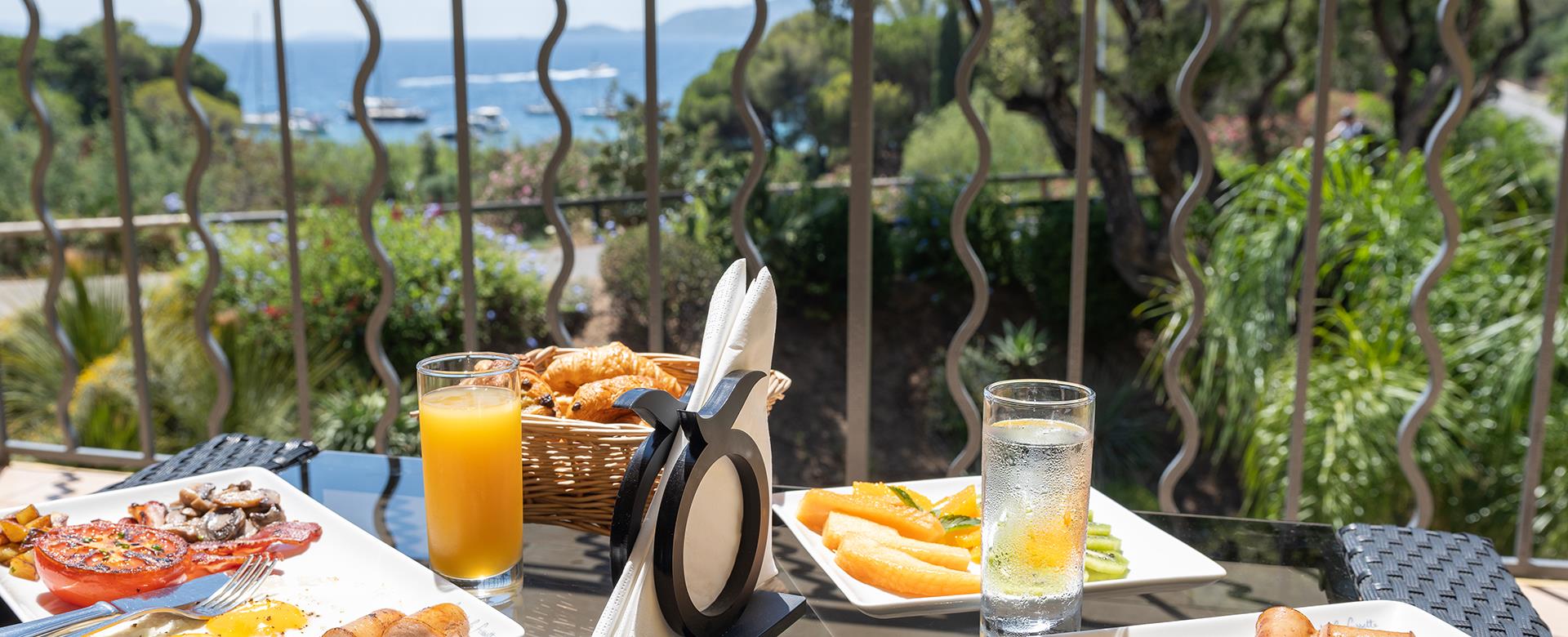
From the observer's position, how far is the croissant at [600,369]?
974 mm

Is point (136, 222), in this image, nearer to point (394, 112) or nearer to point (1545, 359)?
point (394, 112)

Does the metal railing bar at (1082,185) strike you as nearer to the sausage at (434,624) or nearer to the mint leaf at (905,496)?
the mint leaf at (905,496)

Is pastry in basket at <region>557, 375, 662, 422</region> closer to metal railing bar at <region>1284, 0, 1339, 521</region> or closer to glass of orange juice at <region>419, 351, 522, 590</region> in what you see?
glass of orange juice at <region>419, 351, 522, 590</region>

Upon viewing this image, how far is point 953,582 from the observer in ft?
2.48

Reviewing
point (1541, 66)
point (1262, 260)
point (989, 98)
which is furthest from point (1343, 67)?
point (1262, 260)

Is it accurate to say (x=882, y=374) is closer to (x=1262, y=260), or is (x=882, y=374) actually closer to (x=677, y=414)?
(x=1262, y=260)

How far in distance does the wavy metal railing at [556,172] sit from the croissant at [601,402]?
43 cm

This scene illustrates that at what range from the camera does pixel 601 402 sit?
0.92 meters

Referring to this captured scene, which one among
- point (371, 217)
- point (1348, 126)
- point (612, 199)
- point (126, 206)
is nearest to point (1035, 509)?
point (371, 217)

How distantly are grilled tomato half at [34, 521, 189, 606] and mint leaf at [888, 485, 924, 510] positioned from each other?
21.5 inches

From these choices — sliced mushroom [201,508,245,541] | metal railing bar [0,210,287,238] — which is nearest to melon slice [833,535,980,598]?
sliced mushroom [201,508,245,541]

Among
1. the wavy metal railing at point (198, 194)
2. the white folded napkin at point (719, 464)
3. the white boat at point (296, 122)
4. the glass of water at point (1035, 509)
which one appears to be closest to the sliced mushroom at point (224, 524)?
the white folded napkin at point (719, 464)

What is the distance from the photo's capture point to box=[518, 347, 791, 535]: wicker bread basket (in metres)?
→ 0.86

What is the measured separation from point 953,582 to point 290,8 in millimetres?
12819
